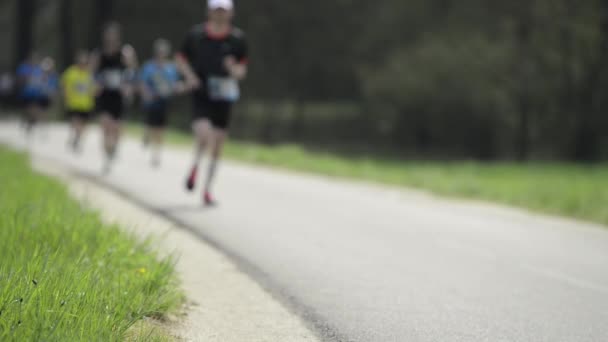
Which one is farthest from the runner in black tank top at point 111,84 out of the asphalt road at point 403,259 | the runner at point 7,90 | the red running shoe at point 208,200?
the runner at point 7,90

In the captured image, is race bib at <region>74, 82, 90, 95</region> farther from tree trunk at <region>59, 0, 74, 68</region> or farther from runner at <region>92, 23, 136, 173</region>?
tree trunk at <region>59, 0, 74, 68</region>

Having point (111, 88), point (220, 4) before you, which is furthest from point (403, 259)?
point (111, 88)

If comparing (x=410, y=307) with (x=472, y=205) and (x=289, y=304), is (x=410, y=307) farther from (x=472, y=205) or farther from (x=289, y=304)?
(x=472, y=205)

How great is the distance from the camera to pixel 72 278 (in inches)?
172

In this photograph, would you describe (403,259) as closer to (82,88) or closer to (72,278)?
(72,278)

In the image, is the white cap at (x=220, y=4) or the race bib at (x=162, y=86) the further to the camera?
the race bib at (x=162, y=86)

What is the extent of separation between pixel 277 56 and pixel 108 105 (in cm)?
3137

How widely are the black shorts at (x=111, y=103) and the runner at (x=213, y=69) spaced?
4055 millimetres

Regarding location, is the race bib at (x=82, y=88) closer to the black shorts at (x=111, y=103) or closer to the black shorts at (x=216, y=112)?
the black shorts at (x=111, y=103)

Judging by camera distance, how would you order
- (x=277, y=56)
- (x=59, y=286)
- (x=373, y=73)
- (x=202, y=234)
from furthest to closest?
1. (x=277, y=56)
2. (x=373, y=73)
3. (x=202, y=234)
4. (x=59, y=286)

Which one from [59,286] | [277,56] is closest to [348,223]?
[59,286]

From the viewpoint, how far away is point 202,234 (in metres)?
7.84

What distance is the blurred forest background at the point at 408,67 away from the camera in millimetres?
31547

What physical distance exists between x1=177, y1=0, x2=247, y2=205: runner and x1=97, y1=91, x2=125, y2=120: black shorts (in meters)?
4.06
